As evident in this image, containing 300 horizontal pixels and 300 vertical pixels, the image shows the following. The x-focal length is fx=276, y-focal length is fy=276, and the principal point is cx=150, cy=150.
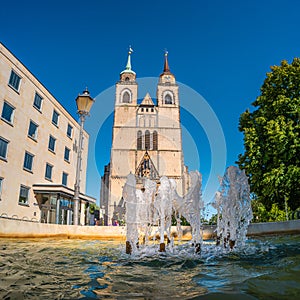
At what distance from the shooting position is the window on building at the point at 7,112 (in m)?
17.8

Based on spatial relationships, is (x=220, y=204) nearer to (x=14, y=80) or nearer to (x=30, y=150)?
(x=30, y=150)

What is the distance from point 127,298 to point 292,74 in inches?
653

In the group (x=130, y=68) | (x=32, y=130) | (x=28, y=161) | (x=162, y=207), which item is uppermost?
(x=130, y=68)

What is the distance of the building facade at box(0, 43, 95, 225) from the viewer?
17.7 m

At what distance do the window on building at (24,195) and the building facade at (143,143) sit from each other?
28.2 meters

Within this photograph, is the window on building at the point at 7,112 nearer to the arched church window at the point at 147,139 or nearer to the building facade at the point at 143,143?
the building facade at the point at 143,143

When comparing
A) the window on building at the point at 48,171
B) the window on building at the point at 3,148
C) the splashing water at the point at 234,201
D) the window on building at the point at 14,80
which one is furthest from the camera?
the window on building at the point at 48,171

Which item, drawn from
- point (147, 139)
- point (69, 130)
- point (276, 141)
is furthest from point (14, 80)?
point (147, 139)

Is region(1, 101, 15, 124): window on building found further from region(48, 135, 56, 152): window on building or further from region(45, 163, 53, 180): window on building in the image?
region(45, 163, 53, 180): window on building

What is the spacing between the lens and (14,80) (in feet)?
62.5

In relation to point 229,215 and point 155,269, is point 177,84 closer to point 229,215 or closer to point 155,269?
point 229,215

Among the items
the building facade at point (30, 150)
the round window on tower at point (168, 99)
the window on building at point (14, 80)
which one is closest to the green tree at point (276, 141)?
the building facade at point (30, 150)

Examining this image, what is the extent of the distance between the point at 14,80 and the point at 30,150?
5027mm

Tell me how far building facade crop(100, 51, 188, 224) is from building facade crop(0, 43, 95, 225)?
23.2m
